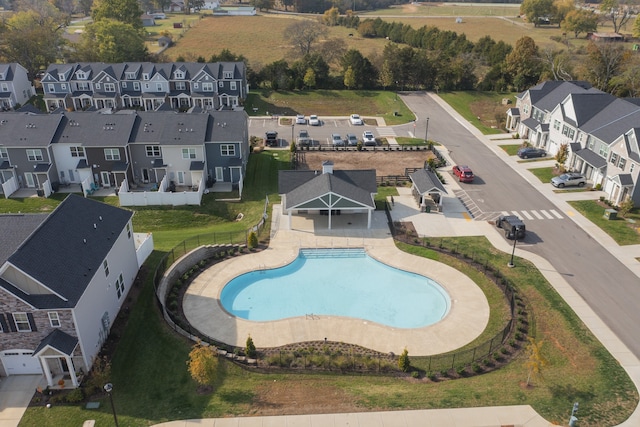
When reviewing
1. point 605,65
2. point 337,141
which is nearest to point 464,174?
point 337,141

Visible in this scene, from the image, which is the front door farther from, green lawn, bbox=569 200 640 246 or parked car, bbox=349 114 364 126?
green lawn, bbox=569 200 640 246

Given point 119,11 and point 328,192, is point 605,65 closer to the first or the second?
point 328,192

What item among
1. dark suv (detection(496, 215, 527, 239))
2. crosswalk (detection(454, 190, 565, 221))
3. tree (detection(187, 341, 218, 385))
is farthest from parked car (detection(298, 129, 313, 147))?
tree (detection(187, 341, 218, 385))

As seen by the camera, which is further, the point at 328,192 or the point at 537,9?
the point at 537,9

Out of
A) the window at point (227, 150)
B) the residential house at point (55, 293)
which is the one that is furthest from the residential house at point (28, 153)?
the residential house at point (55, 293)

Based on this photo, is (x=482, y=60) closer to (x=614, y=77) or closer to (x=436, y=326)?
(x=614, y=77)
